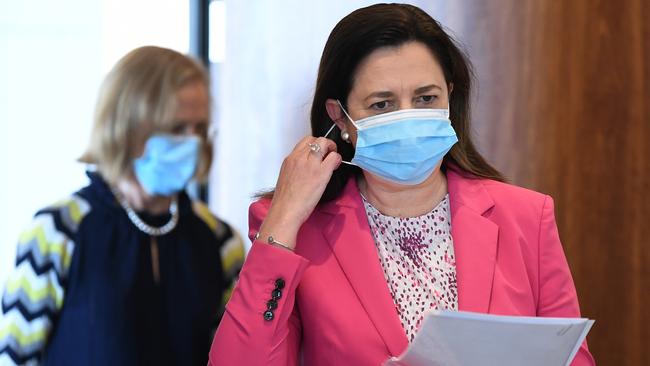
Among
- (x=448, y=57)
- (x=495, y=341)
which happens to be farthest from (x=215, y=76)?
(x=495, y=341)

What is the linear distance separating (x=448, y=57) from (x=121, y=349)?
134 cm

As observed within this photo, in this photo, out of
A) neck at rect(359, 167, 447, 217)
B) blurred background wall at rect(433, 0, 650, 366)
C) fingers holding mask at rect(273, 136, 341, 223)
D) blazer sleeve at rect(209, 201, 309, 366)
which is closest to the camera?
blazer sleeve at rect(209, 201, 309, 366)

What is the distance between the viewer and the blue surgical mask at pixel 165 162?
114 inches

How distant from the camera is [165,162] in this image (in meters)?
2.89

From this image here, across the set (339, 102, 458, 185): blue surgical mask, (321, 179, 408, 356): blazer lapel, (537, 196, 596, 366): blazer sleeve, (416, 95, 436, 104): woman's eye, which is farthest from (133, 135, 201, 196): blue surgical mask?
(537, 196, 596, 366): blazer sleeve

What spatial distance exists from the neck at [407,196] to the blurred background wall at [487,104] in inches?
31.4

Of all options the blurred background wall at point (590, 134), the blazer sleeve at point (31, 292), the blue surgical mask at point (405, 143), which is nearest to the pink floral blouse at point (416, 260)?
the blue surgical mask at point (405, 143)

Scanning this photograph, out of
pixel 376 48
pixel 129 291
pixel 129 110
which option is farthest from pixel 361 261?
pixel 129 110

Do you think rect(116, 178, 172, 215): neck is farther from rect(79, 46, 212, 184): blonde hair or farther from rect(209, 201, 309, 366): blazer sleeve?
rect(209, 201, 309, 366): blazer sleeve

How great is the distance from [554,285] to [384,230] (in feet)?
1.30

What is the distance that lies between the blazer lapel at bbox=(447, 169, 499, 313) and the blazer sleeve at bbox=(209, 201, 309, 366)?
0.34 m

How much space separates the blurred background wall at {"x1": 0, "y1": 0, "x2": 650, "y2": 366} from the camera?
269 cm

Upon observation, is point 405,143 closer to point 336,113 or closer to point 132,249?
point 336,113

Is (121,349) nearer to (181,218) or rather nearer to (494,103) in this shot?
(181,218)
